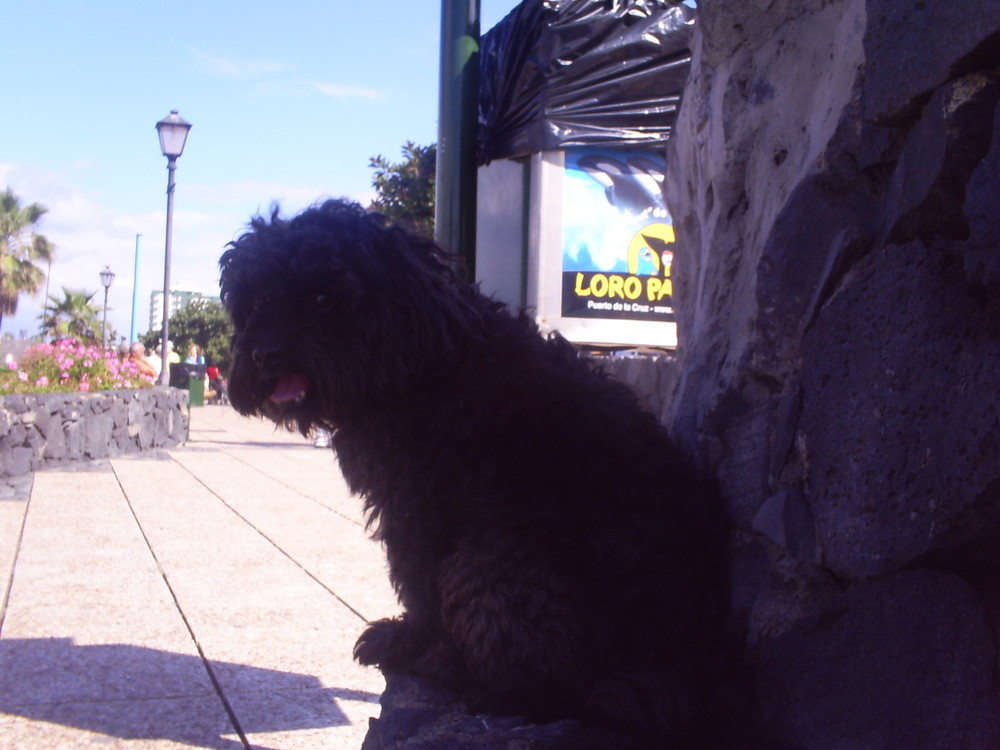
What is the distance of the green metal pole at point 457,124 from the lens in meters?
3.83

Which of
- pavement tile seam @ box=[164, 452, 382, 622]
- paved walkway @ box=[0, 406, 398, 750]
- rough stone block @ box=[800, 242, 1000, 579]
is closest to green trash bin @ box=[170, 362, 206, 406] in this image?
pavement tile seam @ box=[164, 452, 382, 622]

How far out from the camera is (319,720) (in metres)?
3.63

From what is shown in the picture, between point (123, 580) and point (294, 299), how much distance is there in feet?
12.9

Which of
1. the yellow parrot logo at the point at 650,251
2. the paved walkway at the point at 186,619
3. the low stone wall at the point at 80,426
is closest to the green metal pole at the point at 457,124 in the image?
the paved walkway at the point at 186,619

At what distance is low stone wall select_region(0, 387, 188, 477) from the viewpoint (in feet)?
36.4

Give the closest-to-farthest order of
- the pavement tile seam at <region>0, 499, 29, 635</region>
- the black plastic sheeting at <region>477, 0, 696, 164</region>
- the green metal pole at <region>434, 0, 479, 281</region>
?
the green metal pole at <region>434, 0, 479, 281</region> < the pavement tile seam at <region>0, 499, 29, 635</region> < the black plastic sheeting at <region>477, 0, 696, 164</region>

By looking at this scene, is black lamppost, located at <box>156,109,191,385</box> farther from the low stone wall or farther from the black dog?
the black dog

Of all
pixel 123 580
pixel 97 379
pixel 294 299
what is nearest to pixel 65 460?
pixel 97 379

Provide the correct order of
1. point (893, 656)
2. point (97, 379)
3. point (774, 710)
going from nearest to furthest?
point (893, 656), point (774, 710), point (97, 379)

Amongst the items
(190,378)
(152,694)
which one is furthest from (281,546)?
(190,378)

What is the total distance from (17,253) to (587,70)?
39.5m

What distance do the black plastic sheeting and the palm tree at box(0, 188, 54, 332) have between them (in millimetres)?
38259

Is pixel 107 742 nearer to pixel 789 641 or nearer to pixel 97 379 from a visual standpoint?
pixel 789 641

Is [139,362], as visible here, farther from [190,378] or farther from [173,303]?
[173,303]
